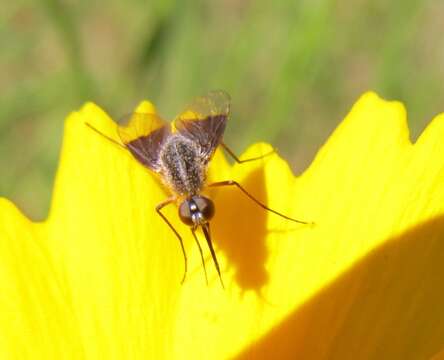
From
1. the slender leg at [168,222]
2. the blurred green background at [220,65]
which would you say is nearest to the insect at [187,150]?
the slender leg at [168,222]

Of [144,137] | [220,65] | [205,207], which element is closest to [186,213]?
[205,207]

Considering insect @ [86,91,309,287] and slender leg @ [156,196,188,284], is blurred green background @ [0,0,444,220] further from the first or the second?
slender leg @ [156,196,188,284]

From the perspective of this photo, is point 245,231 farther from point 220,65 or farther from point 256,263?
point 220,65

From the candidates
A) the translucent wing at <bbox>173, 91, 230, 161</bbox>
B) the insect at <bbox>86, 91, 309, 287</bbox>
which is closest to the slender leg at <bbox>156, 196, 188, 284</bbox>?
the insect at <bbox>86, 91, 309, 287</bbox>

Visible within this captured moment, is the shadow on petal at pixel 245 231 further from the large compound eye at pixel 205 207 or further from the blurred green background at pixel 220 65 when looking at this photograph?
the blurred green background at pixel 220 65

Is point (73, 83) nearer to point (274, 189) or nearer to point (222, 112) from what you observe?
point (222, 112)

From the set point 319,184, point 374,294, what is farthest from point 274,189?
point 374,294

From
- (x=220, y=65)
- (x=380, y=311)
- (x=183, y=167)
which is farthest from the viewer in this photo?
(x=220, y=65)

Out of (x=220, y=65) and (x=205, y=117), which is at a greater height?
(x=205, y=117)
